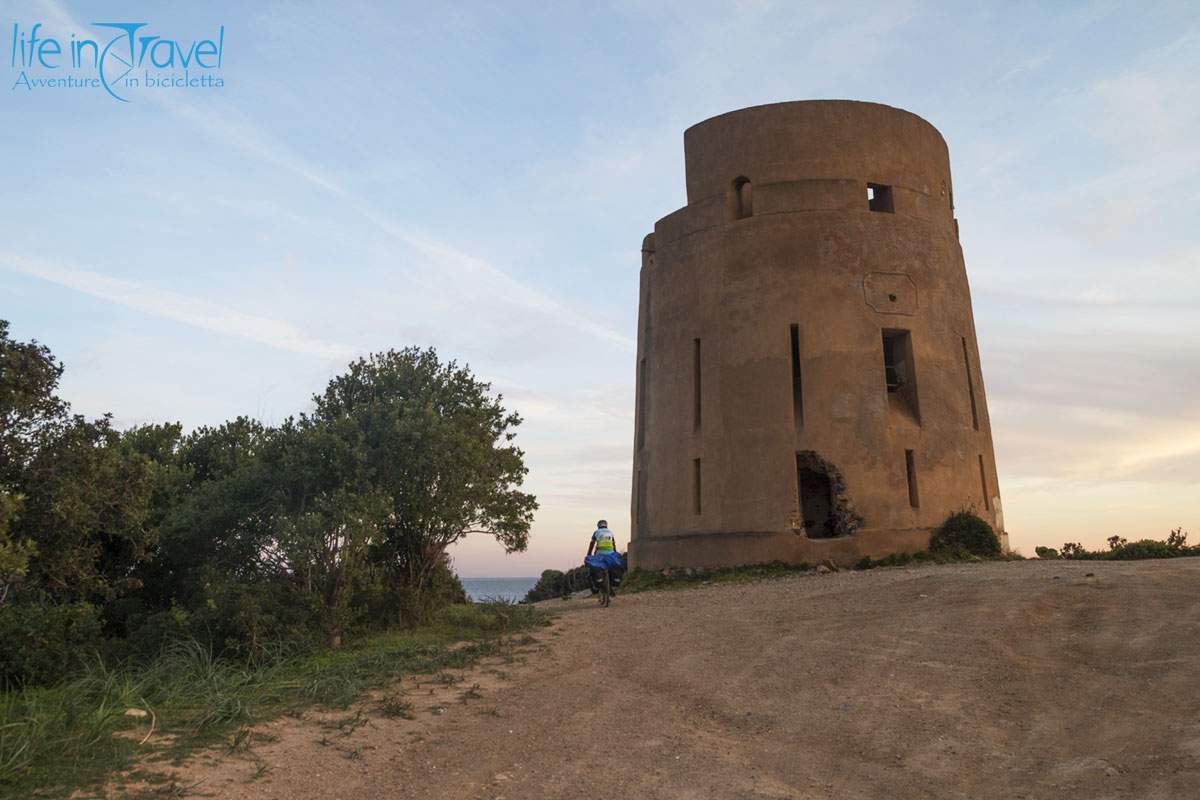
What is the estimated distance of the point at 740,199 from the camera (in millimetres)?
21516

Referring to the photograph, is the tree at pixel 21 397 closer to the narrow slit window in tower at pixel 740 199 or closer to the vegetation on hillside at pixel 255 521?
the vegetation on hillside at pixel 255 521

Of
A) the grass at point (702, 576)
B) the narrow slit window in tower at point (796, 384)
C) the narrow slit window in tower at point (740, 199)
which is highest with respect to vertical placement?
the narrow slit window in tower at point (740, 199)

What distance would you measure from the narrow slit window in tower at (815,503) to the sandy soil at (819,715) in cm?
729

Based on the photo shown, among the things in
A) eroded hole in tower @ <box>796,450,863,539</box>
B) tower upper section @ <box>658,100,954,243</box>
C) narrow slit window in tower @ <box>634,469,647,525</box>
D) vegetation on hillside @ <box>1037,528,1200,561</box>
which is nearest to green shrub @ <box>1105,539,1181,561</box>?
vegetation on hillside @ <box>1037,528,1200,561</box>

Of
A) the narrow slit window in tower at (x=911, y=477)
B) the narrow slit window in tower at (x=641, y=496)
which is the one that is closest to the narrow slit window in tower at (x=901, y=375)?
the narrow slit window in tower at (x=911, y=477)

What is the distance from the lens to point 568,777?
6.88 m

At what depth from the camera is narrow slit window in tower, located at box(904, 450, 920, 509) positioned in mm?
18922

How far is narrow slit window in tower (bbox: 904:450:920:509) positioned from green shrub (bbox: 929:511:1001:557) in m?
0.79

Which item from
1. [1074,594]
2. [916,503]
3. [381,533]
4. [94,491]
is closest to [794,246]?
[916,503]

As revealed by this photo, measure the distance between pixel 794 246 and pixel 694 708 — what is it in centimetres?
1350

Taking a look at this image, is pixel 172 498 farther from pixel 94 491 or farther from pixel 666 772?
pixel 666 772

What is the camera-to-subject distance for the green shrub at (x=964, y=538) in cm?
1873

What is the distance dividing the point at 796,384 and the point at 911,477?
10.4ft

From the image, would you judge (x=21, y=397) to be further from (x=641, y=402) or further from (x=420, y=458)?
(x=641, y=402)
